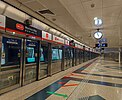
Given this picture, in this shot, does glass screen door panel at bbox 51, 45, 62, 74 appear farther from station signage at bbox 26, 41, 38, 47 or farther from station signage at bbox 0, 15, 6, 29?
station signage at bbox 0, 15, 6, 29

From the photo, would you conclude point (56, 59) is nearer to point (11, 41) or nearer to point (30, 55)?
point (30, 55)

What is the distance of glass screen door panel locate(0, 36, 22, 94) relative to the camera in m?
3.42

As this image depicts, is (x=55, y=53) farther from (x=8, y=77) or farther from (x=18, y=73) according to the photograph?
(x=8, y=77)

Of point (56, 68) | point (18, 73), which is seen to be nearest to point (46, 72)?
point (56, 68)

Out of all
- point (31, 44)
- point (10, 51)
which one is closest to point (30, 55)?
point (31, 44)

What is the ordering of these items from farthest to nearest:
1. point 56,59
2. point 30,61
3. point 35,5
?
point 56,59 → point 30,61 → point 35,5

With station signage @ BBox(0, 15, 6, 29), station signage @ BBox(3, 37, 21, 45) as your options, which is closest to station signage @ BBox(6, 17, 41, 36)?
station signage @ BBox(0, 15, 6, 29)

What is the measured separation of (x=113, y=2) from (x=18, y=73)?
401cm

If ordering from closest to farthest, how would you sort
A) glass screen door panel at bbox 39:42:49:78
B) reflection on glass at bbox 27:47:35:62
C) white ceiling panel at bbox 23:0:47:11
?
white ceiling panel at bbox 23:0:47:11 → reflection on glass at bbox 27:47:35:62 → glass screen door panel at bbox 39:42:49:78

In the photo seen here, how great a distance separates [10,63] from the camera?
3.76 meters

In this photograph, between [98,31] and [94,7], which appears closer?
[94,7]

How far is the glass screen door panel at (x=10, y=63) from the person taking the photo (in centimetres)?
342

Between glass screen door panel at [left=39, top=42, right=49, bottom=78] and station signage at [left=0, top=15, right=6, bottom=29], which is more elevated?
station signage at [left=0, top=15, right=6, bottom=29]

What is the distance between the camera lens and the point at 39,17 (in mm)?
4754
